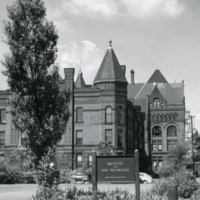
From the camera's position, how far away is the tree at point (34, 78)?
19.3m

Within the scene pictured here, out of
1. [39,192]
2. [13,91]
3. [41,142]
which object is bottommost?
[39,192]

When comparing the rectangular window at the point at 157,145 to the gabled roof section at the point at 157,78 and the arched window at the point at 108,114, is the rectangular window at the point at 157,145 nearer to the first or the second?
the gabled roof section at the point at 157,78

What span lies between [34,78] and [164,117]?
58772mm

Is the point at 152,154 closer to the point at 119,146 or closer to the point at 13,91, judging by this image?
the point at 119,146

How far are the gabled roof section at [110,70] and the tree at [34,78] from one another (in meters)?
28.0

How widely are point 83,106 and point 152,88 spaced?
3509 centimetres

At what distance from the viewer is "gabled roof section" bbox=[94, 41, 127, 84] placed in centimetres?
4862

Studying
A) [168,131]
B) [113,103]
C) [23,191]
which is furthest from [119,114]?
[168,131]

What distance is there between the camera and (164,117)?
251 ft

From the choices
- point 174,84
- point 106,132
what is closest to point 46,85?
point 106,132

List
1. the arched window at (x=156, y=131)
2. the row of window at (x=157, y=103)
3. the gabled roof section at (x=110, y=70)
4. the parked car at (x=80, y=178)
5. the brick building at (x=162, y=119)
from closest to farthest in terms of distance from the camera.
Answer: the parked car at (x=80, y=178)
the gabled roof section at (x=110, y=70)
the brick building at (x=162, y=119)
the arched window at (x=156, y=131)
the row of window at (x=157, y=103)

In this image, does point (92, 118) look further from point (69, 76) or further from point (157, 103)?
point (157, 103)

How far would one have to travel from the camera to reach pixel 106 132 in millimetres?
48688

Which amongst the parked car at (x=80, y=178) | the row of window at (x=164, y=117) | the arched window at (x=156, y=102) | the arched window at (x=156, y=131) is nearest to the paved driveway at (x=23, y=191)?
the parked car at (x=80, y=178)
